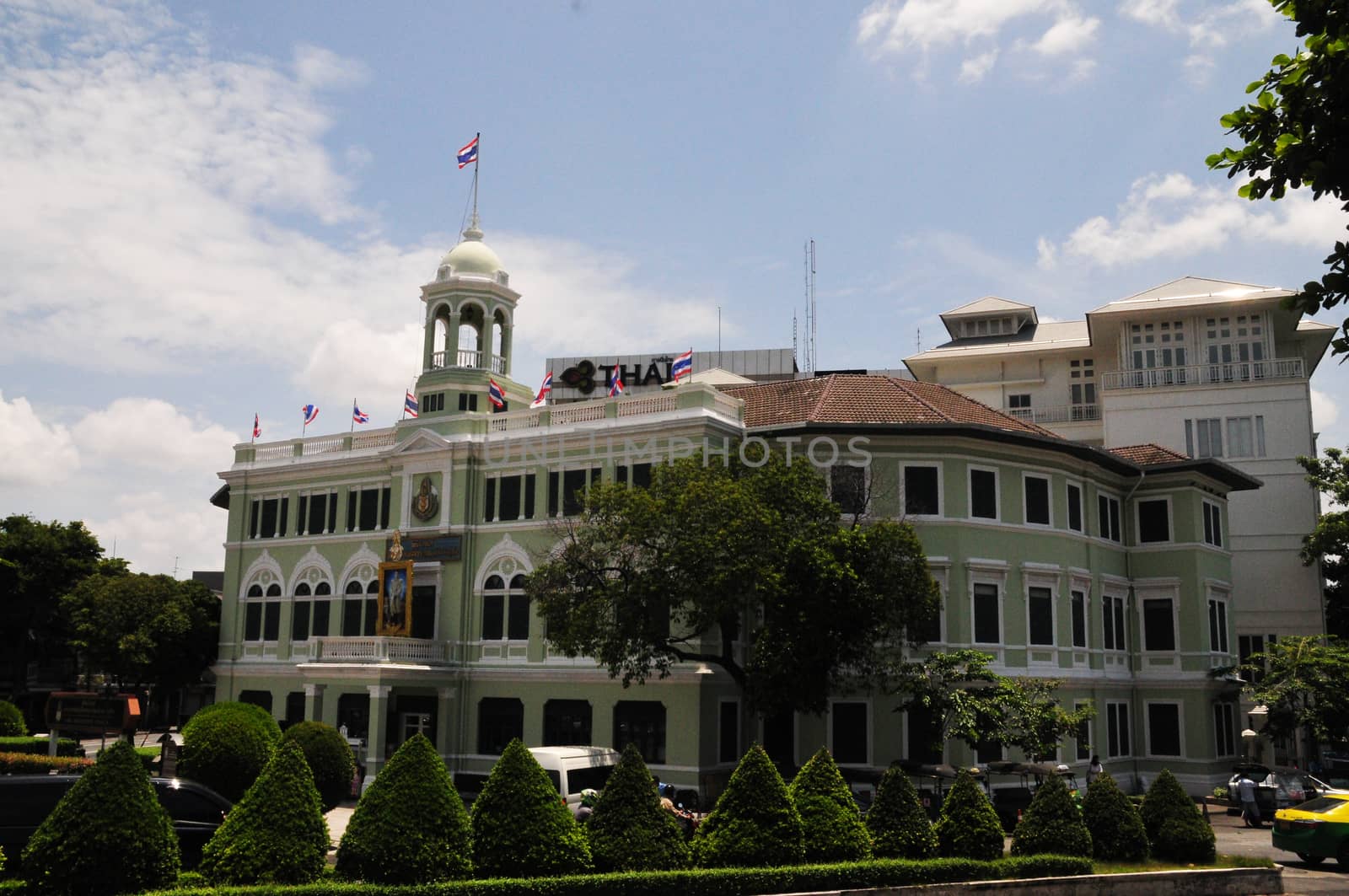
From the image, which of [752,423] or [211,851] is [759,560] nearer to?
[752,423]

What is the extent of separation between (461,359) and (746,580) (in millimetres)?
16926

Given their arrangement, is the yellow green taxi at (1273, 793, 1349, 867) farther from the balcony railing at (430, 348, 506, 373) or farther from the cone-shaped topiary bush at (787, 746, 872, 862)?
the balcony railing at (430, 348, 506, 373)

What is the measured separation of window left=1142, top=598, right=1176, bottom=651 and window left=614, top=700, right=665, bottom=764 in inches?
680

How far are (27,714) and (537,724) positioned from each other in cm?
4039

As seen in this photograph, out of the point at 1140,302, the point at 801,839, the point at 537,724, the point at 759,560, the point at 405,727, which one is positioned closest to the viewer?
the point at 801,839

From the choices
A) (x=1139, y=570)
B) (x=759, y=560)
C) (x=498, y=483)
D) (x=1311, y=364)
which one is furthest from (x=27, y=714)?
(x=1311, y=364)

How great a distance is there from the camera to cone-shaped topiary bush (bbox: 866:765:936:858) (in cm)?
1989

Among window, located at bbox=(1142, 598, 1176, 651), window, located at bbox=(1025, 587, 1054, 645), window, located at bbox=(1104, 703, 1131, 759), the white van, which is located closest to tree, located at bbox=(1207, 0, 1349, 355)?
the white van

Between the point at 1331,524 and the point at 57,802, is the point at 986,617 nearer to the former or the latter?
the point at 1331,524

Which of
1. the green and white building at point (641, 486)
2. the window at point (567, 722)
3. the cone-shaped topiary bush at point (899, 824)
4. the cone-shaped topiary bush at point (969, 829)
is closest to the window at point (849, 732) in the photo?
the green and white building at point (641, 486)

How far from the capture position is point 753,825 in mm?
18859

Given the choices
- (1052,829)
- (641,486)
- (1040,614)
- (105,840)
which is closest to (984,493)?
(1040,614)

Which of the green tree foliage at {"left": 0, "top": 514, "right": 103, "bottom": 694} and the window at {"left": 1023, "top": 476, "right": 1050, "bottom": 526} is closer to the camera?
the window at {"left": 1023, "top": 476, "right": 1050, "bottom": 526}

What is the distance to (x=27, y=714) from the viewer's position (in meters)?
64.4
